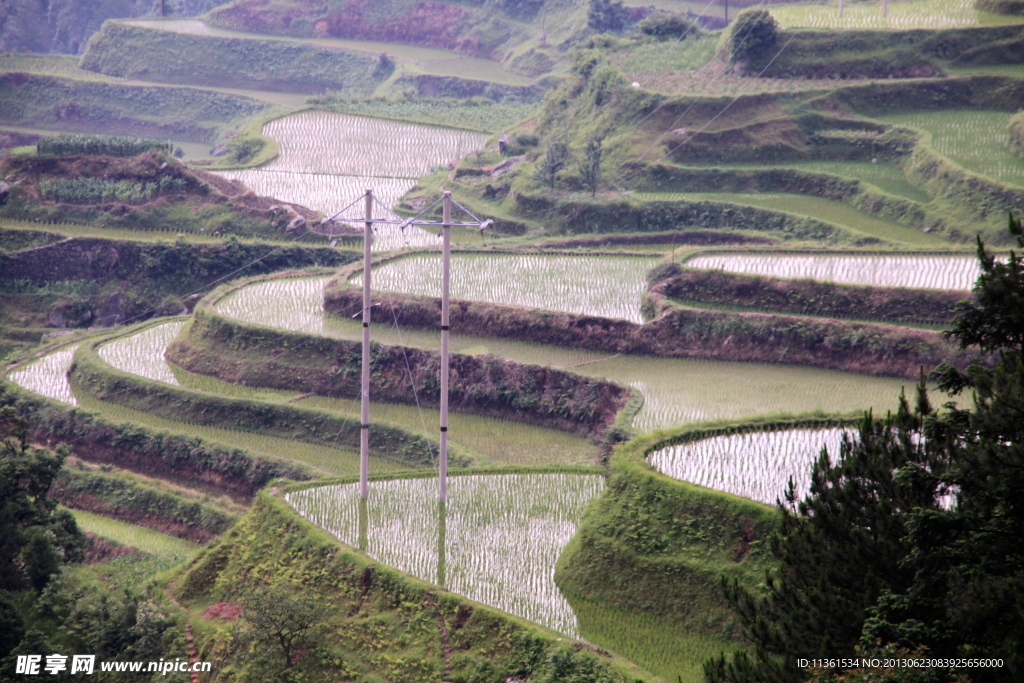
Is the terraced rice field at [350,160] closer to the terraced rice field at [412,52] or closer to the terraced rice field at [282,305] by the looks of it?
the terraced rice field at [282,305]

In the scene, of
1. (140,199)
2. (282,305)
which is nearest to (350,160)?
(140,199)

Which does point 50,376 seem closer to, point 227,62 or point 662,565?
point 662,565

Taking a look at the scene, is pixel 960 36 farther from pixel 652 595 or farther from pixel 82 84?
pixel 82 84

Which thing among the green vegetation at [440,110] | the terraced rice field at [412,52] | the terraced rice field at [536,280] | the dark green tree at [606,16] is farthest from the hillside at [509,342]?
the dark green tree at [606,16]

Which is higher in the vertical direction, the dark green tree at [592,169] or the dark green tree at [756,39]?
the dark green tree at [756,39]

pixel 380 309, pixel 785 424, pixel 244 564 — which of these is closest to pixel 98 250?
pixel 380 309

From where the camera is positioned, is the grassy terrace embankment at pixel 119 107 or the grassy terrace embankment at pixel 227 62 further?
the grassy terrace embankment at pixel 227 62
